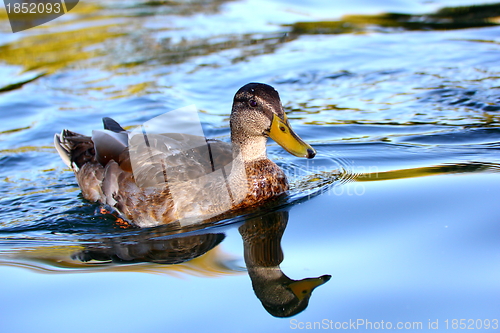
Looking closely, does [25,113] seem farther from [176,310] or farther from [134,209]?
[176,310]

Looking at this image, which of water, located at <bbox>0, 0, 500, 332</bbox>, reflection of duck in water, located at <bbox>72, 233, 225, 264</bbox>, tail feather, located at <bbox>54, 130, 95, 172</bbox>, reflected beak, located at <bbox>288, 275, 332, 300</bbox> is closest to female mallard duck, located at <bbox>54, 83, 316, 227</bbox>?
water, located at <bbox>0, 0, 500, 332</bbox>

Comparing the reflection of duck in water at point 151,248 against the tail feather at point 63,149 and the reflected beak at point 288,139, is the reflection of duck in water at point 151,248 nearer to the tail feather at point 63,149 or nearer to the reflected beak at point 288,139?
the reflected beak at point 288,139

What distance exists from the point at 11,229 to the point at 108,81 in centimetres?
500

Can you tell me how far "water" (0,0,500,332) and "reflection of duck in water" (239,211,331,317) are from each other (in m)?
0.04

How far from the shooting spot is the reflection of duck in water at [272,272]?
3605 millimetres

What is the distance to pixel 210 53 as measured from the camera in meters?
10.7

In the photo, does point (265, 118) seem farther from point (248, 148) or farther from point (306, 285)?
point (306, 285)

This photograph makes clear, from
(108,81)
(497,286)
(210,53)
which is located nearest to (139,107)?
(108,81)

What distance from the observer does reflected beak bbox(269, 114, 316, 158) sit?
4.96m

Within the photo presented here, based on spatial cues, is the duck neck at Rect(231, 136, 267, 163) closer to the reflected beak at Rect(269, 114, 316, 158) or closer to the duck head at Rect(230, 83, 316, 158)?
the duck head at Rect(230, 83, 316, 158)

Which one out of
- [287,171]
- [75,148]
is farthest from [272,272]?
[75,148]

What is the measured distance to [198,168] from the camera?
529 centimetres

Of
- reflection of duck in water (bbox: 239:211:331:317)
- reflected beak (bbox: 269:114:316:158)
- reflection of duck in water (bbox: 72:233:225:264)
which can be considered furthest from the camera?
reflected beak (bbox: 269:114:316:158)

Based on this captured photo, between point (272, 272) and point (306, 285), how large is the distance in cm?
35
